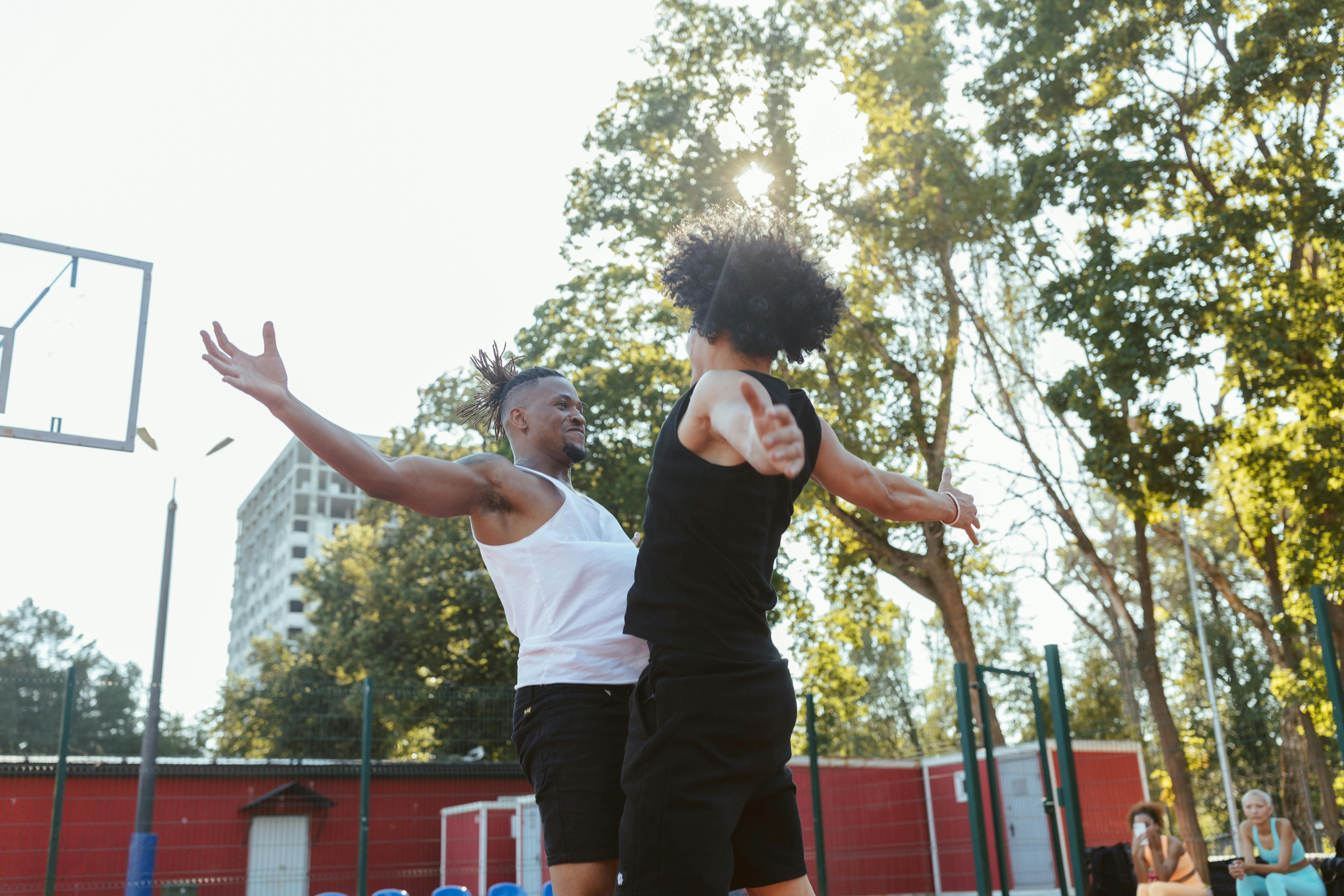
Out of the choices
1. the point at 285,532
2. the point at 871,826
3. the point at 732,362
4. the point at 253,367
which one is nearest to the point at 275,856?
the point at 871,826

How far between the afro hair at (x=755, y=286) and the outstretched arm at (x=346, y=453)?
69cm

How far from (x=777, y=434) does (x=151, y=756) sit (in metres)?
13.1

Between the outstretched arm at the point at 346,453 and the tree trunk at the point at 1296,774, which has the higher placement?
the outstretched arm at the point at 346,453

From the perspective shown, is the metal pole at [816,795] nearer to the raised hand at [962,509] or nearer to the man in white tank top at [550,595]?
the raised hand at [962,509]

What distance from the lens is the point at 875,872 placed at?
1402 cm

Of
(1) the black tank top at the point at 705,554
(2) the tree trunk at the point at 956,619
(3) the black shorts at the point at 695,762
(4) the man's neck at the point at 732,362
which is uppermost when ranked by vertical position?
(2) the tree trunk at the point at 956,619

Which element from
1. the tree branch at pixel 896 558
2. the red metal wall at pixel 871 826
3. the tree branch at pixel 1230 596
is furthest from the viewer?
the tree branch at pixel 1230 596

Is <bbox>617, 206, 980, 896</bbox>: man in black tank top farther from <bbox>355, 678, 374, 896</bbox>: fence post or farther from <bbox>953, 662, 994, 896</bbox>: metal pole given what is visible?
<bbox>953, 662, 994, 896</bbox>: metal pole

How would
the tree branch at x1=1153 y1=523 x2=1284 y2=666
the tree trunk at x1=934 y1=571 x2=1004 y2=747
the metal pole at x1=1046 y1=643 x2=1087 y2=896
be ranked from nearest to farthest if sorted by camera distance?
the metal pole at x1=1046 y1=643 x2=1087 y2=896 < the tree trunk at x1=934 y1=571 x2=1004 y2=747 < the tree branch at x1=1153 y1=523 x2=1284 y2=666

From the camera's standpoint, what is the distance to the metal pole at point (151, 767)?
10016 millimetres

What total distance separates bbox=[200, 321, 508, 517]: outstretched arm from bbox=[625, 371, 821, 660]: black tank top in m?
0.51

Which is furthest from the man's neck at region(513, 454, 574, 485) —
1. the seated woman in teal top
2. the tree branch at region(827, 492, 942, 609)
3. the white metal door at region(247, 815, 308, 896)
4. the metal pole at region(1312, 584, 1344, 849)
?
the tree branch at region(827, 492, 942, 609)

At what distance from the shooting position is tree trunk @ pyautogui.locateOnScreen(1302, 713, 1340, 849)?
10086 mm

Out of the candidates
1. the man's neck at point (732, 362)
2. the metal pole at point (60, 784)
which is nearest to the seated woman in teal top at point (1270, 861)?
the man's neck at point (732, 362)
